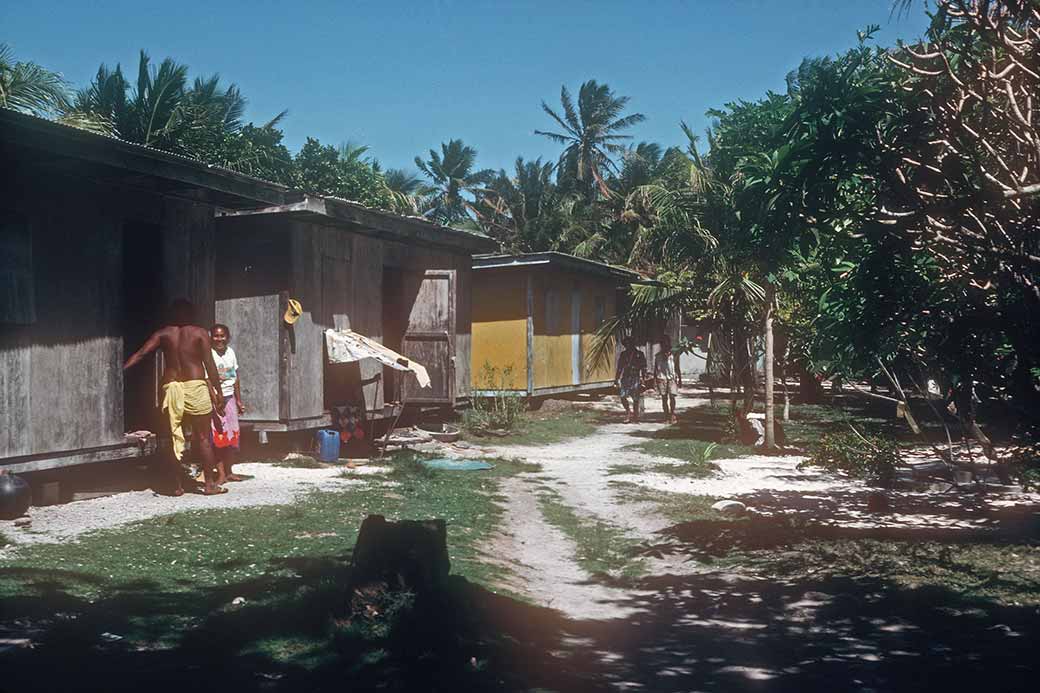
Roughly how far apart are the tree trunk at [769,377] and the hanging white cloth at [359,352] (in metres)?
5.26

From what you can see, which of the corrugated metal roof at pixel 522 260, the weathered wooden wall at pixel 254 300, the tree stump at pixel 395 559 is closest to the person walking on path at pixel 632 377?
the corrugated metal roof at pixel 522 260

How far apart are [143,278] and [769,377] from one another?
8.95 meters

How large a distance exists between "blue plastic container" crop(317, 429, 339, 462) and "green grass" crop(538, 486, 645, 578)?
10.3 ft

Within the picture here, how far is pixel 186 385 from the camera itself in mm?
8953

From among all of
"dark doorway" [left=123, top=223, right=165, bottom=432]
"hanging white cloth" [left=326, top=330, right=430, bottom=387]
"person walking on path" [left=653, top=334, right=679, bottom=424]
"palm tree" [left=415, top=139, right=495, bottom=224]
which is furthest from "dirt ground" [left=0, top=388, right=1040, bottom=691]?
"palm tree" [left=415, top=139, right=495, bottom=224]

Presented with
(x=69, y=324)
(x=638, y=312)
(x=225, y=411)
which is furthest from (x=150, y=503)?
(x=638, y=312)

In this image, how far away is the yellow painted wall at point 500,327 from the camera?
20.3m

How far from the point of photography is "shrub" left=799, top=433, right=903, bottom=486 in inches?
427

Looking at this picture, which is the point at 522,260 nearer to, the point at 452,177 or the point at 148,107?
the point at 148,107

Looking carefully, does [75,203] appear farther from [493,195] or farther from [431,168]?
[431,168]

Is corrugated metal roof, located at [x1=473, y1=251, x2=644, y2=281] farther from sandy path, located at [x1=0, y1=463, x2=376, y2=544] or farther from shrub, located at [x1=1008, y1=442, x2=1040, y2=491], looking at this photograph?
shrub, located at [x1=1008, y1=442, x2=1040, y2=491]

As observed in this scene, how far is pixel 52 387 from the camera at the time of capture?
8578mm

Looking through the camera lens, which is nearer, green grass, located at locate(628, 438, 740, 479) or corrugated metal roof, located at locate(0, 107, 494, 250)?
corrugated metal roof, located at locate(0, 107, 494, 250)

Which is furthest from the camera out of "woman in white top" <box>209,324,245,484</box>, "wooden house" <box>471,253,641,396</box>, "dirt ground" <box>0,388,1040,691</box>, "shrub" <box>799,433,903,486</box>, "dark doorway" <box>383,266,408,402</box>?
"wooden house" <box>471,253,641,396</box>
